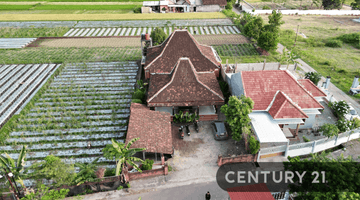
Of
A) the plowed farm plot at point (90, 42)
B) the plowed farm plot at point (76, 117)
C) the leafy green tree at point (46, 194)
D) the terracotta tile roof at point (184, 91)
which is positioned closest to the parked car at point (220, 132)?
the terracotta tile roof at point (184, 91)

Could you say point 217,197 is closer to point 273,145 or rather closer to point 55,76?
point 273,145

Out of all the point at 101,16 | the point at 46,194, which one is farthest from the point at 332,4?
the point at 46,194

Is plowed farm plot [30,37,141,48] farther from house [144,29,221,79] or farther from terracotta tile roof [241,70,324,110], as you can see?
Result: terracotta tile roof [241,70,324,110]

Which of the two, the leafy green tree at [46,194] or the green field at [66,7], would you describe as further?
the green field at [66,7]

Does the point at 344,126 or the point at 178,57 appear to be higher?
the point at 178,57

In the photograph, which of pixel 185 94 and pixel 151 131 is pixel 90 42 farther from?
pixel 151 131

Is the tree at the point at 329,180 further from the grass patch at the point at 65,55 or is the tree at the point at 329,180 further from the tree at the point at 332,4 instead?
the tree at the point at 332,4
